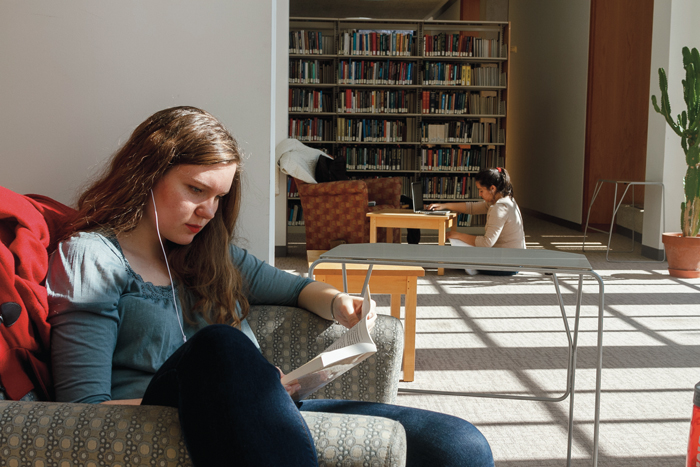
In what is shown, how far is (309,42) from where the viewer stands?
7387 mm

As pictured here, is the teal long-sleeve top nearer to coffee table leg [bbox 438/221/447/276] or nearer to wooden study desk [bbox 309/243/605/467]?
wooden study desk [bbox 309/243/605/467]

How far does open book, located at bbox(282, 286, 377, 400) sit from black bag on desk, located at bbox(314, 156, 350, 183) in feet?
15.3

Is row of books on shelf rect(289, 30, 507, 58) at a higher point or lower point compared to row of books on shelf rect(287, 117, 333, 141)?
higher

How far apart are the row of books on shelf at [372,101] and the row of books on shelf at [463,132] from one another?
0.39m

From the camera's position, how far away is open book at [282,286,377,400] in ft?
3.01

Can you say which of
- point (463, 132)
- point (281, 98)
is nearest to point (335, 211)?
point (281, 98)

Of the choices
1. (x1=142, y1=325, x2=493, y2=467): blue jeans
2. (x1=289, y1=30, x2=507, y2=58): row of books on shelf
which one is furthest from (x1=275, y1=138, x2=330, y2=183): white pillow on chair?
(x1=142, y1=325, x2=493, y2=467): blue jeans

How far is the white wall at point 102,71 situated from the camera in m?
1.58

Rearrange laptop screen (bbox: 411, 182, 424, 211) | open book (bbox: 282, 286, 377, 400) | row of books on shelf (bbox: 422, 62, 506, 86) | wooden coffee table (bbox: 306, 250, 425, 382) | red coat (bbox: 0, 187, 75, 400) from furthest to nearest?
row of books on shelf (bbox: 422, 62, 506, 86)
laptop screen (bbox: 411, 182, 424, 211)
wooden coffee table (bbox: 306, 250, 425, 382)
red coat (bbox: 0, 187, 75, 400)
open book (bbox: 282, 286, 377, 400)

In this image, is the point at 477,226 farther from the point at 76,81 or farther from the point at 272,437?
the point at 272,437

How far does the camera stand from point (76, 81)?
1.60m

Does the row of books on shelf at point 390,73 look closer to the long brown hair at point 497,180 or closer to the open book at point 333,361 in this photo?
the long brown hair at point 497,180

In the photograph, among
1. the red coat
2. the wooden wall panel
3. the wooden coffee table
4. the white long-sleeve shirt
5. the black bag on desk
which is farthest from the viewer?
the wooden wall panel

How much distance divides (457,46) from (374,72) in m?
1.07
